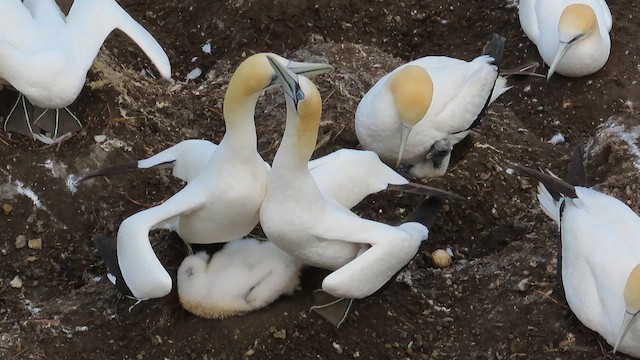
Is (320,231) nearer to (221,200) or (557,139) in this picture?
(221,200)

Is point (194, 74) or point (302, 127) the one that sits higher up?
point (302, 127)

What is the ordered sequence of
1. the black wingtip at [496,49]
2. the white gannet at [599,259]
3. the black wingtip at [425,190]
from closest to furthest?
1. the white gannet at [599,259]
2. the black wingtip at [425,190]
3. the black wingtip at [496,49]

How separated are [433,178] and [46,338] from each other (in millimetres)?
2090

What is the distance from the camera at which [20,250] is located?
435cm

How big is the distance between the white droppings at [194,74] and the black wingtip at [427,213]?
7.53 feet

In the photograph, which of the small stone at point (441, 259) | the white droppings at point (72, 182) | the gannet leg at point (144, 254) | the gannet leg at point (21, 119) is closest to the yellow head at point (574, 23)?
the small stone at point (441, 259)

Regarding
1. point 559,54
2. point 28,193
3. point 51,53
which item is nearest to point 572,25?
point 559,54

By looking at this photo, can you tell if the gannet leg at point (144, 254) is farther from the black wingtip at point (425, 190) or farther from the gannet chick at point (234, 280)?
the black wingtip at point (425, 190)

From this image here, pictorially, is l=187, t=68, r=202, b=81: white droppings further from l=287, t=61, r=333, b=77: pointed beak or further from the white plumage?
l=287, t=61, r=333, b=77: pointed beak

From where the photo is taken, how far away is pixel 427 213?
395 centimetres

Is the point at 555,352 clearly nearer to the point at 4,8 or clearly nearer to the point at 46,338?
the point at 46,338

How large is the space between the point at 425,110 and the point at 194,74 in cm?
203

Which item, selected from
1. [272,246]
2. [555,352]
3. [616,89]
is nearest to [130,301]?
[272,246]

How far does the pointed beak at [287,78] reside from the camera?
10.1 feet
